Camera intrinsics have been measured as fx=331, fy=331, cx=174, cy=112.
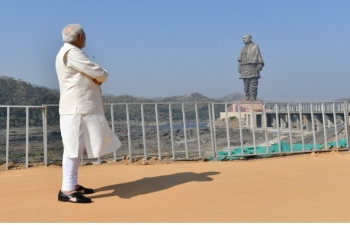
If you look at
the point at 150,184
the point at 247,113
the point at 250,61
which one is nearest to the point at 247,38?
the point at 250,61

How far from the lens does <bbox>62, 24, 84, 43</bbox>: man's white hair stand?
2555 mm

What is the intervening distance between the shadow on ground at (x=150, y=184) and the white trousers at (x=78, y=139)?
10.5 inches

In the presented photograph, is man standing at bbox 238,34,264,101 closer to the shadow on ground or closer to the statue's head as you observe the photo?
the statue's head

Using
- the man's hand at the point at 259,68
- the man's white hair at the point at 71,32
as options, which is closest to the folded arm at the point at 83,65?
the man's white hair at the point at 71,32

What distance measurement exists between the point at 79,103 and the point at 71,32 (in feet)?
1.84

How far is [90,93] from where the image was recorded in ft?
8.38

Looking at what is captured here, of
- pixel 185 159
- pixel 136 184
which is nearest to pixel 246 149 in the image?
pixel 185 159

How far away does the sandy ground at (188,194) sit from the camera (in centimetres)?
206

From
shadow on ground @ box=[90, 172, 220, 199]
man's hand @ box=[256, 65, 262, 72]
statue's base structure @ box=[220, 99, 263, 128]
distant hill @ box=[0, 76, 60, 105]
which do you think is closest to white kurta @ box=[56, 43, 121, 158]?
shadow on ground @ box=[90, 172, 220, 199]

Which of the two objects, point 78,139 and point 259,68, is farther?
point 259,68

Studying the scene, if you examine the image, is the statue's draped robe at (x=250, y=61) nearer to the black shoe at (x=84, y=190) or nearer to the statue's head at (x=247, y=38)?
the statue's head at (x=247, y=38)

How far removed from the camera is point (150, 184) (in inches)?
118

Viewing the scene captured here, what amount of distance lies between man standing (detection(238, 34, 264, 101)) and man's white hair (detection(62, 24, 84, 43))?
92.4ft

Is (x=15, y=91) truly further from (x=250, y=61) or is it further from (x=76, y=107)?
(x=250, y=61)
